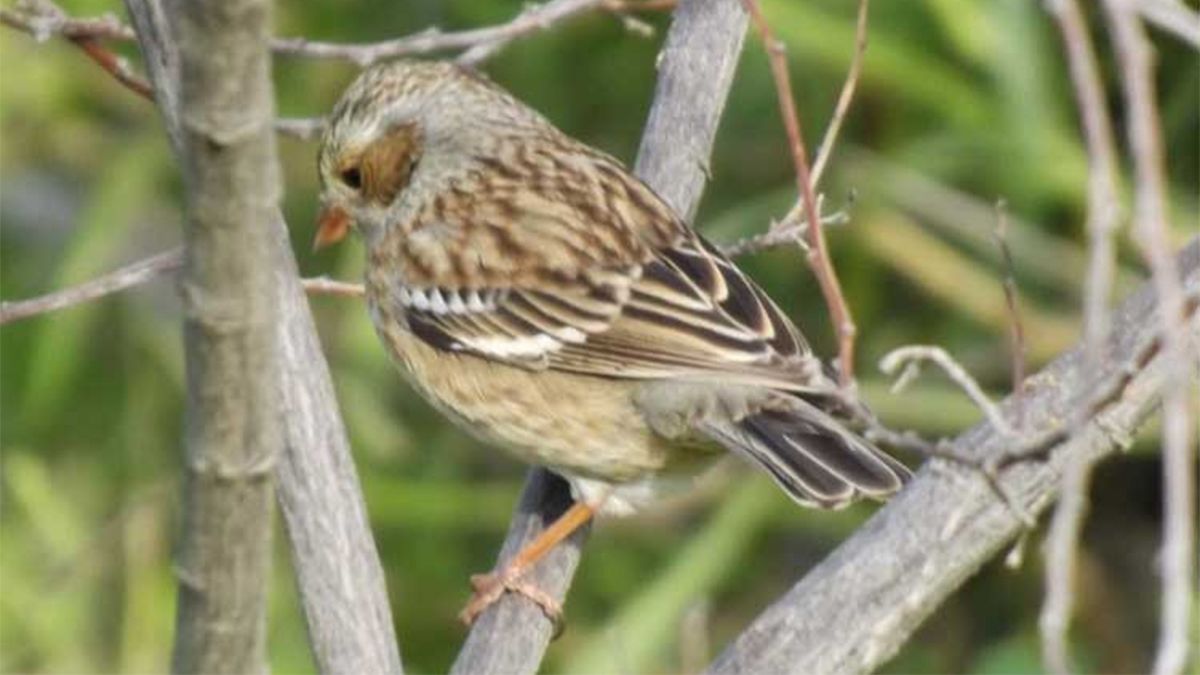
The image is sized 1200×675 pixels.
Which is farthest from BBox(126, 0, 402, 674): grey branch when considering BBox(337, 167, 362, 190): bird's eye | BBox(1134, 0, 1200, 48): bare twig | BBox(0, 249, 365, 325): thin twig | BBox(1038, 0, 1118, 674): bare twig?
BBox(337, 167, 362, 190): bird's eye

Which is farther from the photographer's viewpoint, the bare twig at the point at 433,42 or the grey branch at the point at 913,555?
the bare twig at the point at 433,42

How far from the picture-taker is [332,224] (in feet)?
12.6

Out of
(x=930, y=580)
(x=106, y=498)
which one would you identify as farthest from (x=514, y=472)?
(x=930, y=580)

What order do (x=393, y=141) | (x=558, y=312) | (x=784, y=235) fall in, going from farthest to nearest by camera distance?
(x=393, y=141), (x=558, y=312), (x=784, y=235)

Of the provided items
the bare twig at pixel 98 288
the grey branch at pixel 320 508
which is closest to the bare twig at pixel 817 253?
the grey branch at pixel 320 508

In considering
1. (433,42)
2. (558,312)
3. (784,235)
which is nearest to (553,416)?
(558,312)

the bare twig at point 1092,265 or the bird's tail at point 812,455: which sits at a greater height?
the bare twig at point 1092,265

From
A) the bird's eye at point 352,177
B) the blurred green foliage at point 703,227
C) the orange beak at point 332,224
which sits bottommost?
the blurred green foliage at point 703,227

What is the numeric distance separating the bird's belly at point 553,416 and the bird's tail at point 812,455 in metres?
0.20

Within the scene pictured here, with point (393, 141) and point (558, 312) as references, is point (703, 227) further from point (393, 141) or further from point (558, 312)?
point (558, 312)

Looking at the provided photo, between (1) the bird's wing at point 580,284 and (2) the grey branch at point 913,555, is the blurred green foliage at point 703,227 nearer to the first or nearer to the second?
(1) the bird's wing at point 580,284

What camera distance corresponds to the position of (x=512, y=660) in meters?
2.91

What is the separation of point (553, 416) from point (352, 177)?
62 centimetres

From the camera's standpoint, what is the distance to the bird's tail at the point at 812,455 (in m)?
2.98
